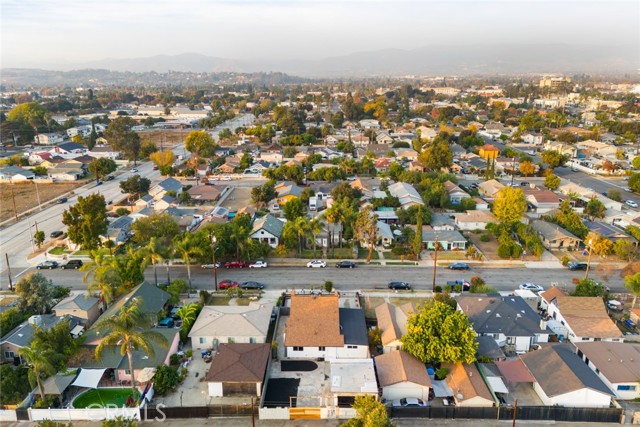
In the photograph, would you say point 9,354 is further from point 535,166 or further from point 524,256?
point 535,166

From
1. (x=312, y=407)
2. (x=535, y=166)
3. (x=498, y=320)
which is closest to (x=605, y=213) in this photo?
(x=535, y=166)

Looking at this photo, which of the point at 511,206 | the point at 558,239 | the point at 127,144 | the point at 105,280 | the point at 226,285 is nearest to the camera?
the point at 105,280

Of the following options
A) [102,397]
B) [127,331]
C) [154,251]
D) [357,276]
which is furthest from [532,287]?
[102,397]

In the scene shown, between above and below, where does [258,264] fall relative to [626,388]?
above

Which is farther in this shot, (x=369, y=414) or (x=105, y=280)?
(x=105, y=280)

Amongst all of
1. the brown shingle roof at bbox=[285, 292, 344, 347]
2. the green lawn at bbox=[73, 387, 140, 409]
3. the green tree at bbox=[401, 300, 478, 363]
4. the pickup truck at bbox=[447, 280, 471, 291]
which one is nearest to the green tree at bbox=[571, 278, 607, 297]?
the pickup truck at bbox=[447, 280, 471, 291]

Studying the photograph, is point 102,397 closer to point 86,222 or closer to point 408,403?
point 408,403

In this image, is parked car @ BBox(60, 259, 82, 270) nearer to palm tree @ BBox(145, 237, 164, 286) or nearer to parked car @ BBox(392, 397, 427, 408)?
palm tree @ BBox(145, 237, 164, 286)
